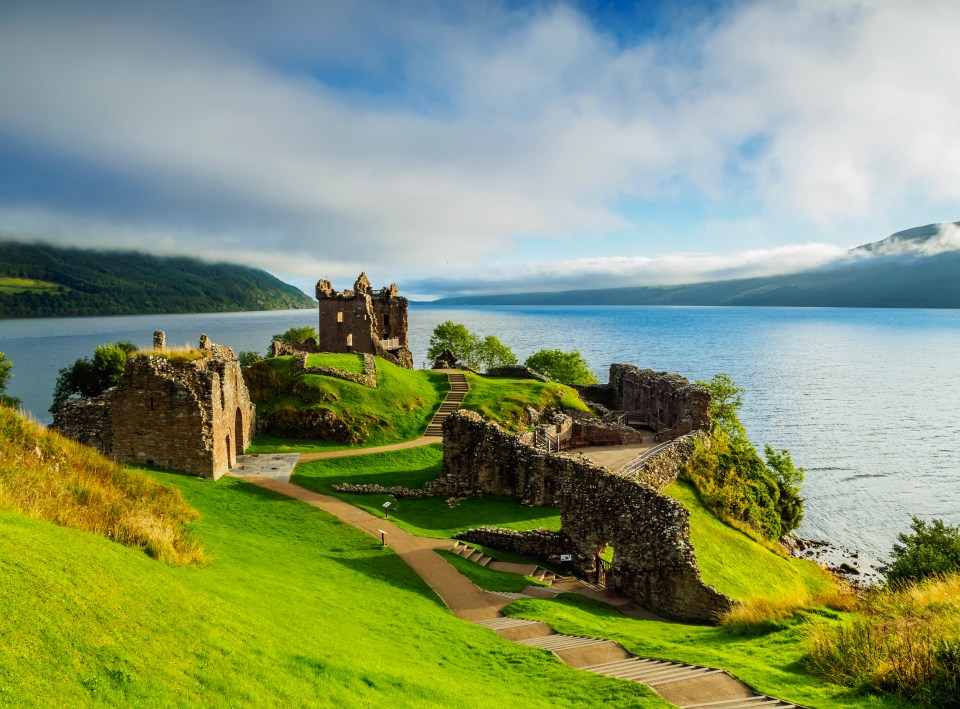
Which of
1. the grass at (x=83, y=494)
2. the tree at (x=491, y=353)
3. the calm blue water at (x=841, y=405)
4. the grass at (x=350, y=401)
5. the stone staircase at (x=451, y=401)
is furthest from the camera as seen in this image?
the tree at (x=491, y=353)

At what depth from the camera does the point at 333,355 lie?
50.5 meters

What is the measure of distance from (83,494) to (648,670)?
1375cm

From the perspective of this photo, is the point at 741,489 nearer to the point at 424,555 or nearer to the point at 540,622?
the point at 424,555

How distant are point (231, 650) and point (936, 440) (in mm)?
89217

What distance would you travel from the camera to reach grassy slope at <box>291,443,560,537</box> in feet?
87.8

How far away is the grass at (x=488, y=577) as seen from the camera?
19.9 meters

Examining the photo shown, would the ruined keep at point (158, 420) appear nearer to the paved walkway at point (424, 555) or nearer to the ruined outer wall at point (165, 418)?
the ruined outer wall at point (165, 418)

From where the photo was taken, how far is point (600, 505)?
75.3 feet

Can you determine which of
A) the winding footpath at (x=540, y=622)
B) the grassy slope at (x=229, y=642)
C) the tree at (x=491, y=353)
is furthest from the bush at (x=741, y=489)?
the tree at (x=491, y=353)

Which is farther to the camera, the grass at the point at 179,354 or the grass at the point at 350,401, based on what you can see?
the grass at the point at 350,401

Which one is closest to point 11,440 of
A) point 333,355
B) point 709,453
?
point 709,453

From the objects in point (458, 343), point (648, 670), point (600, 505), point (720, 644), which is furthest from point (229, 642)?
point (458, 343)

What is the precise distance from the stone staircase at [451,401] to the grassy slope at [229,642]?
79.5 ft

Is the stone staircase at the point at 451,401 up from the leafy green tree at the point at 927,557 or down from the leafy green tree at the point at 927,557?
up
